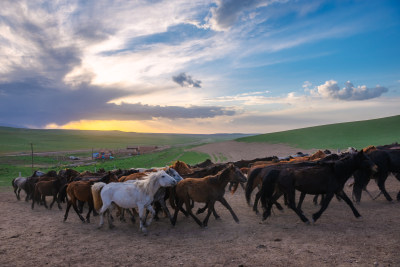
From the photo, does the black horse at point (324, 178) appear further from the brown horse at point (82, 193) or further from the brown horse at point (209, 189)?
the brown horse at point (82, 193)

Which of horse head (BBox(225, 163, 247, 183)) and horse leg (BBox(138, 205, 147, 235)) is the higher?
horse head (BBox(225, 163, 247, 183))

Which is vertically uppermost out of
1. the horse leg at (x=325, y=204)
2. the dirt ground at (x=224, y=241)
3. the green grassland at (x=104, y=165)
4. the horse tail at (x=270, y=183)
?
the horse tail at (x=270, y=183)

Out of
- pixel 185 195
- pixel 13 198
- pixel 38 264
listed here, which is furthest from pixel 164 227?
pixel 13 198

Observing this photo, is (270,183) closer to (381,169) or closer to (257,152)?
(381,169)

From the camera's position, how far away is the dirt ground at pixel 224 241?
16.4ft

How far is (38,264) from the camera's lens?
17.4ft

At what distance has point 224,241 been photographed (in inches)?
238

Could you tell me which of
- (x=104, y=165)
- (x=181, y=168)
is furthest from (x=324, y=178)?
(x=104, y=165)

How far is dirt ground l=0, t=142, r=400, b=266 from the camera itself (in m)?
5.00

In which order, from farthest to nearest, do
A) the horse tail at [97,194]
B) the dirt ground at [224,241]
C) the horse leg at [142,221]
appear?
1. the horse tail at [97,194]
2. the horse leg at [142,221]
3. the dirt ground at [224,241]

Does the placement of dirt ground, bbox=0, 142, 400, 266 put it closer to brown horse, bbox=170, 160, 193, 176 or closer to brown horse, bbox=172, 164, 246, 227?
brown horse, bbox=172, 164, 246, 227

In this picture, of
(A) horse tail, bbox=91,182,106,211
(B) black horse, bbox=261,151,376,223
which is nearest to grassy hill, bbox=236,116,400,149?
(B) black horse, bbox=261,151,376,223

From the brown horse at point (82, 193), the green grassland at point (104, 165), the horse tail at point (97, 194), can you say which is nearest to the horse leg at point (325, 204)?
the horse tail at point (97, 194)

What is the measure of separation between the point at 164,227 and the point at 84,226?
268cm
